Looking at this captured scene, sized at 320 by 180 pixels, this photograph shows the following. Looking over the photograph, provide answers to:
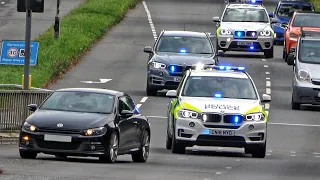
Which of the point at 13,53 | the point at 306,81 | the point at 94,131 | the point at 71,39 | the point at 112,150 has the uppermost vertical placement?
the point at 94,131

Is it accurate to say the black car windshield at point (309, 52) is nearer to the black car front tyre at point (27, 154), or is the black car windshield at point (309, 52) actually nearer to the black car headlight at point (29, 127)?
the black car front tyre at point (27, 154)

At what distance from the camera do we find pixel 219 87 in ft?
85.0

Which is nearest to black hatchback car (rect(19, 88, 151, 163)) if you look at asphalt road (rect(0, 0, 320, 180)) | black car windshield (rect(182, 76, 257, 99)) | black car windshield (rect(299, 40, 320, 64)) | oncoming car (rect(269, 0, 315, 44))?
asphalt road (rect(0, 0, 320, 180))

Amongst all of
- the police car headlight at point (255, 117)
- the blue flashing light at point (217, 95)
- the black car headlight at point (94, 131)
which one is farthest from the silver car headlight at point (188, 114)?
the black car headlight at point (94, 131)

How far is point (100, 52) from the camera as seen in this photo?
48312mm

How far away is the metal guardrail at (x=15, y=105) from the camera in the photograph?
2725cm

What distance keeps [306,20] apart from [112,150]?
26.1 metres

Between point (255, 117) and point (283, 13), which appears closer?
point (255, 117)

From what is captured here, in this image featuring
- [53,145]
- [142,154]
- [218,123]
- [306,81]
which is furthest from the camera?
[306,81]

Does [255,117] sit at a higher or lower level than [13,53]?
higher

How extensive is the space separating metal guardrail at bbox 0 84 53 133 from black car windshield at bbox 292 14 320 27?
20.7 meters

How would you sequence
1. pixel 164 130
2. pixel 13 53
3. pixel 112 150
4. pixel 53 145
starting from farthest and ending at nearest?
pixel 13 53
pixel 164 130
pixel 112 150
pixel 53 145

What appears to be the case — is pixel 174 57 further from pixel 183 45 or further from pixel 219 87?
pixel 219 87

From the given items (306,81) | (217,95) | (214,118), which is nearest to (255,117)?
(214,118)
